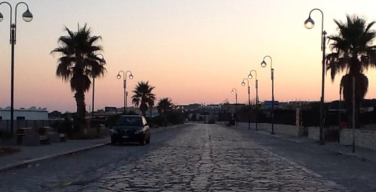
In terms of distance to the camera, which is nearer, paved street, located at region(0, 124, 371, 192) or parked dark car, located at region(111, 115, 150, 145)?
paved street, located at region(0, 124, 371, 192)

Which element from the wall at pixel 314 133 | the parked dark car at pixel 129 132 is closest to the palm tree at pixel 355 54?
→ the wall at pixel 314 133

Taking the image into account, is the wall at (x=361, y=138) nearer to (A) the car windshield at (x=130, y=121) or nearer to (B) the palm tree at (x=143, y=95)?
(A) the car windshield at (x=130, y=121)

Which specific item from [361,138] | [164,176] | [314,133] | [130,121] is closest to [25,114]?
[314,133]

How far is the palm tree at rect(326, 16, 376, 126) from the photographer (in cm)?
4050

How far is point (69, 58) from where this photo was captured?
149 feet

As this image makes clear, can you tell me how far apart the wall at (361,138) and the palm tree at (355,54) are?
16.7 ft

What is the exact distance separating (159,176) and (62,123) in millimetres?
26586

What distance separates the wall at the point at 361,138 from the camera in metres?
29.6

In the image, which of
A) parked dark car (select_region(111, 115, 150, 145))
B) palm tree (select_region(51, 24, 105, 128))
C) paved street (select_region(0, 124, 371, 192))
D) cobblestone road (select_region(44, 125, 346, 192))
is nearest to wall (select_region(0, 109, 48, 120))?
palm tree (select_region(51, 24, 105, 128))

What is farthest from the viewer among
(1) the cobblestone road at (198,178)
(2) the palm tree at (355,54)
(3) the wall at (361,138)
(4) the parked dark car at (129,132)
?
(2) the palm tree at (355,54)

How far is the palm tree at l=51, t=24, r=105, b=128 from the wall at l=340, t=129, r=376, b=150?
65.1 feet

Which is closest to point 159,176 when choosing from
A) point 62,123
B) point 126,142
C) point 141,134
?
point 141,134

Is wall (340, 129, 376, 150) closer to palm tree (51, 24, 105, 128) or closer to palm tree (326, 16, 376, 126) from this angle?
palm tree (326, 16, 376, 126)

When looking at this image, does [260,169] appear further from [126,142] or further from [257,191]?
[126,142]
